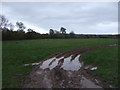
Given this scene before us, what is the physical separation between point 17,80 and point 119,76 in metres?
7.27

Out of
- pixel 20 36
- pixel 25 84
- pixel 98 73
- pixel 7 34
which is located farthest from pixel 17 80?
pixel 20 36

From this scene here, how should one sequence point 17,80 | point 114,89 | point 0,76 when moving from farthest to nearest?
1. point 0,76
2. point 17,80
3. point 114,89

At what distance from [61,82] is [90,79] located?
7.66ft

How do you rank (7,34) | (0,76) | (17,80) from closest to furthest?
(17,80) < (0,76) < (7,34)

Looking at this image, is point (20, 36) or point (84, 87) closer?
point (84, 87)

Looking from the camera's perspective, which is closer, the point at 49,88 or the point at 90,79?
the point at 49,88

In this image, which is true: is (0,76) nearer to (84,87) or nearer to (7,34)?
(84,87)

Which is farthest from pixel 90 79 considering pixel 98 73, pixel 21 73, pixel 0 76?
pixel 0 76

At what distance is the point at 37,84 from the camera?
11492 millimetres

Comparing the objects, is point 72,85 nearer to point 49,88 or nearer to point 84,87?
point 84,87

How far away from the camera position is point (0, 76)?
13.1m

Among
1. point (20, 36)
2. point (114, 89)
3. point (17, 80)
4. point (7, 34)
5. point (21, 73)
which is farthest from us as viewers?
point (20, 36)

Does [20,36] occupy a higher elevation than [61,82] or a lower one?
higher

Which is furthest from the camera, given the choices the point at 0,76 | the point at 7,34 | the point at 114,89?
the point at 7,34
